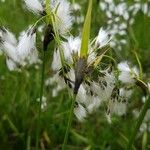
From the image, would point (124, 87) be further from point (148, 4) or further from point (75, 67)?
point (148, 4)

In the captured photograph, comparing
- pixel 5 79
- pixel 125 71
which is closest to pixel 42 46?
pixel 125 71

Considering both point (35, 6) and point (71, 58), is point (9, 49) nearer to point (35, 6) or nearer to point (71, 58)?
point (35, 6)

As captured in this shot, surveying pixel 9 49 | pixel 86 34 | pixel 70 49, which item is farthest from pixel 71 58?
pixel 9 49

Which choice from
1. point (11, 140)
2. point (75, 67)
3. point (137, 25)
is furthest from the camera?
point (137, 25)

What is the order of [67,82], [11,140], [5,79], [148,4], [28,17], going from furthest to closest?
[28,17] → [148,4] → [5,79] → [11,140] → [67,82]

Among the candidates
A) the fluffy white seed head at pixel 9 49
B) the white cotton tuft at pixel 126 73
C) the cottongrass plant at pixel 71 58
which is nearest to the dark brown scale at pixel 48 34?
the cottongrass plant at pixel 71 58

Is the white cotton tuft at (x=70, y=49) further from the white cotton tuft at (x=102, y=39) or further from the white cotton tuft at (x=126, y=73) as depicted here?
the white cotton tuft at (x=126, y=73)

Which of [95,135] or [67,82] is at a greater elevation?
[67,82]

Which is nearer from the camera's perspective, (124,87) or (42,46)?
(42,46)

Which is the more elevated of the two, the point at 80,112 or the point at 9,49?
the point at 9,49
